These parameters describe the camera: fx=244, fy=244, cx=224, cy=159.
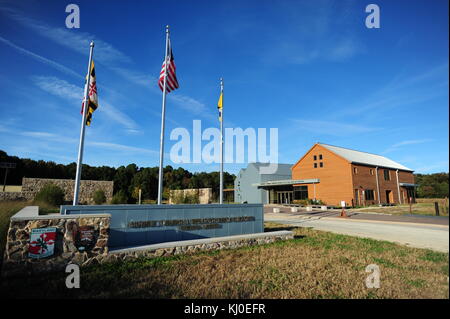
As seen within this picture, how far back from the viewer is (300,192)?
1577 inches

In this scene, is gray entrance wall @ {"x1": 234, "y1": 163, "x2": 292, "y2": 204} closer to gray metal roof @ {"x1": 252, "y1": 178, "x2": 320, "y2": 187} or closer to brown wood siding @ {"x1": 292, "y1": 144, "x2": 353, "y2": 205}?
gray metal roof @ {"x1": 252, "y1": 178, "x2": 320, "y2": 187}

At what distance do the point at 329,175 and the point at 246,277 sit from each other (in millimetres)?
34134

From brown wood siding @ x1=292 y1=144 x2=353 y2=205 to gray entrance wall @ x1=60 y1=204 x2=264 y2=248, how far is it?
2695 cm

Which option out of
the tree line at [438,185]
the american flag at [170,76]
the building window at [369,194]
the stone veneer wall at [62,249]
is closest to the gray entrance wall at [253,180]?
the building window at [369,194]

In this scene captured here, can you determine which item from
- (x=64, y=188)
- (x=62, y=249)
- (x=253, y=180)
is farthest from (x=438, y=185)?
(x=253, y=180)

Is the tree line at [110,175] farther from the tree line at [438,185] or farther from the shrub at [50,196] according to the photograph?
the tree line at [438,185]

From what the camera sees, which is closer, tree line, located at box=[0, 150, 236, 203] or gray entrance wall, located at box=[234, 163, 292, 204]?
gray entrance wall, located at box=[234, 163, 292, 204]

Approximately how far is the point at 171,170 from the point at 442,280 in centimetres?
7650

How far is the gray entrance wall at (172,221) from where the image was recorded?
339 inches

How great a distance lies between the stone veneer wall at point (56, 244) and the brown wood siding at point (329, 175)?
111 ft

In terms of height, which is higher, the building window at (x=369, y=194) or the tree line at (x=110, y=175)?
the tree line at (x=110, y=175)

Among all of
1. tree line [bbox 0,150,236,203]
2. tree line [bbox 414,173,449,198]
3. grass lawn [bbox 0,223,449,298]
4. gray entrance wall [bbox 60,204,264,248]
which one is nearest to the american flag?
gray entrance wall [bbox 60,204,264,248]

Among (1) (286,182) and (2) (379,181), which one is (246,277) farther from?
(2) (379,181)

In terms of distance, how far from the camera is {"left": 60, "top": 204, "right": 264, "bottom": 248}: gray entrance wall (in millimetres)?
8602
